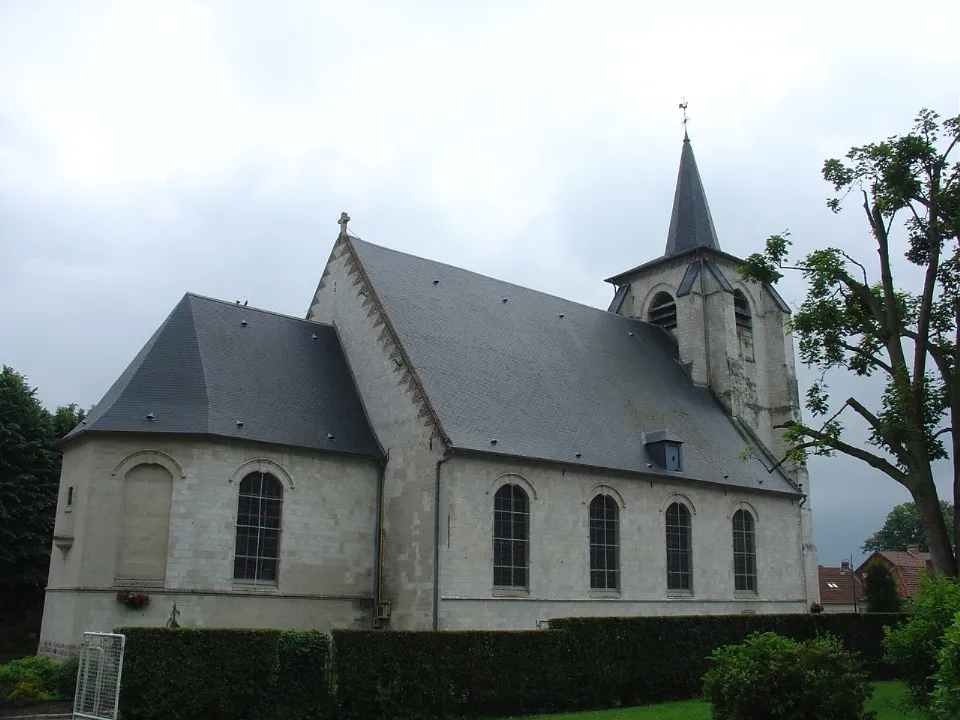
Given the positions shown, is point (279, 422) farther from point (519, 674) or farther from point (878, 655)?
point (878, 655)

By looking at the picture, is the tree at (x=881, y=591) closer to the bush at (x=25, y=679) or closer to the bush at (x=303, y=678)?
the bush at (x=303, y=678)

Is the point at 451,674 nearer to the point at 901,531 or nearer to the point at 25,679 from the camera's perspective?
the point at 25,679

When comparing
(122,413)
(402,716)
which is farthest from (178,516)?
(402,716)

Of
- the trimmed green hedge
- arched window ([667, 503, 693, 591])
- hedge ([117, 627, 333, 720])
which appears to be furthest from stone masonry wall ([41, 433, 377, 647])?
arched window ([667, 503, 693, 591])

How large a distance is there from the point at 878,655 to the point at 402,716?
42.1ft

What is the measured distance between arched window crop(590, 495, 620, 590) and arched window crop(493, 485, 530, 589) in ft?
6.97

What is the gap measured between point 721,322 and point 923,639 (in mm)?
17077

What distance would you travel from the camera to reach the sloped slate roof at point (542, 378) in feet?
68.5

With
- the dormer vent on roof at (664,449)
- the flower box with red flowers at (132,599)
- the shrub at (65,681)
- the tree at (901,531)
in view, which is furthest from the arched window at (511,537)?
the tree at (901,531)

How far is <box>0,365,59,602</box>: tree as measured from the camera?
25094 millimetres

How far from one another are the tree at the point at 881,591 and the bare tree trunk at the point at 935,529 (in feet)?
51.8

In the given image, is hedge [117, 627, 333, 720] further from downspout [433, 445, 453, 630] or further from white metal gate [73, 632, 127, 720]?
downspout [433, 445, 453, 630]

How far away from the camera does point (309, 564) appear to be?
1903cm

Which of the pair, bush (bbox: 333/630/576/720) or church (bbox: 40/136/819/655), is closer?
bush (bbox: 333/630/576/720)
